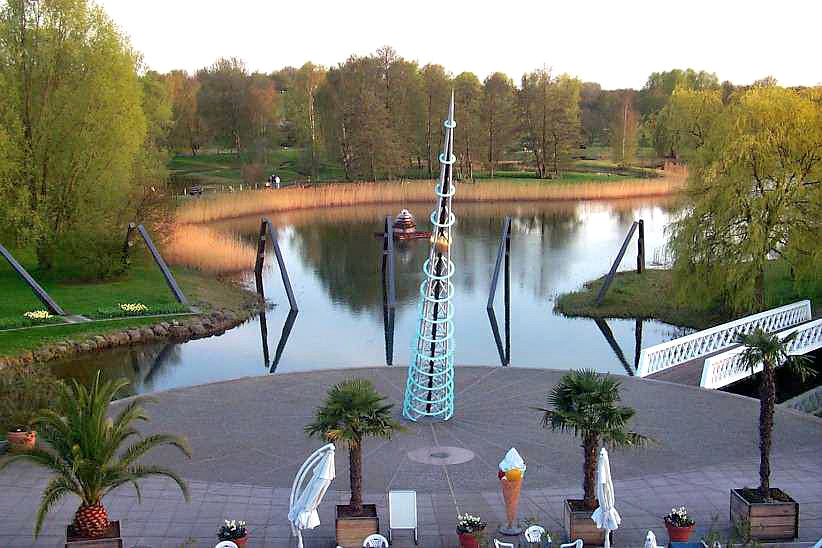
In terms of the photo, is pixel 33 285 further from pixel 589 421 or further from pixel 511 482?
pixel 589 421

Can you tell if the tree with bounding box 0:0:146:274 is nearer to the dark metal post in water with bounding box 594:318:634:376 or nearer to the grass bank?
the grass bank

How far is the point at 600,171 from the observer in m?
95.0

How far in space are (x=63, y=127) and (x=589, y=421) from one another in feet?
110

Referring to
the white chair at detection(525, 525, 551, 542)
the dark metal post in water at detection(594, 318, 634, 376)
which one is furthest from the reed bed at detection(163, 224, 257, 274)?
the white chair at detection(525, 525, 551, 542)

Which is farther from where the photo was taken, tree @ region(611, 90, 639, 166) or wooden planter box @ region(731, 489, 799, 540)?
tree @ region(611, 90, 639, 166)

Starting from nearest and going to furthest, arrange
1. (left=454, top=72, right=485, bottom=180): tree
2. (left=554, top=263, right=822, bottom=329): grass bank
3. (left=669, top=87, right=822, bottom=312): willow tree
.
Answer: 1. (left=669, top=87, right=822, bottom=312): willow tree
2. (left=554, top=263, right=822, bottom=329): grass bank
3. (left=454, top=72, right=485, bottom=180): tree

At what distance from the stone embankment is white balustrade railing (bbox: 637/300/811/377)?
1620cm

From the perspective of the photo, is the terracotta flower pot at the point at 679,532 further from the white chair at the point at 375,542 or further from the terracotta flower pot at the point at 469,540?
the white chair at the point at 375,542

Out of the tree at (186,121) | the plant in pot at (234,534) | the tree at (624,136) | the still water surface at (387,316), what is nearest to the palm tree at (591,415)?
the plant in pot at (234,534)

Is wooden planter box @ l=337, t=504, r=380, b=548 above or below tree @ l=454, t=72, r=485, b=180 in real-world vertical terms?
below

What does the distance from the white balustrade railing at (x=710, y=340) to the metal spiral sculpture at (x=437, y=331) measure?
6.23 metres

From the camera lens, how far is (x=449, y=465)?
16.5 m

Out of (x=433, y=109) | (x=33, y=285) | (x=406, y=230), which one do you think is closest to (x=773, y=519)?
(x=33, y=285)

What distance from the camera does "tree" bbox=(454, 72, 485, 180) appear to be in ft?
282
